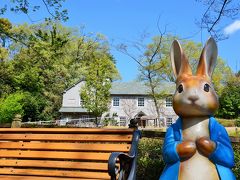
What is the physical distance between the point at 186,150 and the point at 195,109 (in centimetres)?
40

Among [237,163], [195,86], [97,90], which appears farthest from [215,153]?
[97,90]

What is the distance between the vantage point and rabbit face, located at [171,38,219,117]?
3191mm

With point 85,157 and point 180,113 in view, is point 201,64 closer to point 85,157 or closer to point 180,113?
point 180,113

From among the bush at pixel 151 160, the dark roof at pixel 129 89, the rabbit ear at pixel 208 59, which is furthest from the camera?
the dark roof at pixel 129 89

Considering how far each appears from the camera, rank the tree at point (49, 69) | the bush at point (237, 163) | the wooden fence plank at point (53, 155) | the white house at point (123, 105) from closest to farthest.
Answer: the wooden fence plank at point (53, 155) < the bush at point (237, 163) < the tree at point (49, 69) < the white house at point (123, 105)

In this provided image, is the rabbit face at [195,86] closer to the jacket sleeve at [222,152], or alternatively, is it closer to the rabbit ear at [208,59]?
the rabbit ear at [208,59]

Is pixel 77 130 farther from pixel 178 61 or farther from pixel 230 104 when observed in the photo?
pixel 230 104

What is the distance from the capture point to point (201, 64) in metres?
3.46

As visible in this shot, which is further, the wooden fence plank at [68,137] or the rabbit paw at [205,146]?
the wooden fence plank at [68,137]

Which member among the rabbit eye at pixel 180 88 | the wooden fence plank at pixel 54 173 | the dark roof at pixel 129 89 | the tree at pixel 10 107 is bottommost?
the wooden fence plank at pixel 54 173

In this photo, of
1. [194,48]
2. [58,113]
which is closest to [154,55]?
[194,48]

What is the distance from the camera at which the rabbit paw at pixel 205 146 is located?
3.01 meters

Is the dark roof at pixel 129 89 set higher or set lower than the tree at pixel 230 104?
higher

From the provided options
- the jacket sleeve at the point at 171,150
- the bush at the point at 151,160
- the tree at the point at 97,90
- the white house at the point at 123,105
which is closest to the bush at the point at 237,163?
the bush at the point at 151,160
